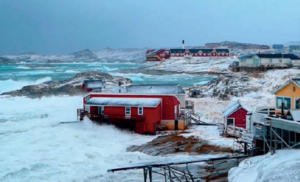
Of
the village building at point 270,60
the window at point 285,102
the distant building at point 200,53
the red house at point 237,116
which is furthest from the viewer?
the distant building at point 200,53

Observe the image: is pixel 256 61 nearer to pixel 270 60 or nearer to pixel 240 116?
pixel 270 60

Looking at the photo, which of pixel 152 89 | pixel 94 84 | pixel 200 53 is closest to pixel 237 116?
pixel 152 89

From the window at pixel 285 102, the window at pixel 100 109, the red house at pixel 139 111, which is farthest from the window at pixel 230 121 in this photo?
the window at pixel 100 109

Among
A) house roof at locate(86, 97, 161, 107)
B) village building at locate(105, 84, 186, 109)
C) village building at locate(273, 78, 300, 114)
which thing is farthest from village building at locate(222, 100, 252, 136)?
village building at locate(105, 84, 186, 109)

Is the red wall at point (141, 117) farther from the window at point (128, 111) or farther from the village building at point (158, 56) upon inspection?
the village building at point (158, 56)

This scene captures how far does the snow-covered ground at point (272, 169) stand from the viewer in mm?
12750

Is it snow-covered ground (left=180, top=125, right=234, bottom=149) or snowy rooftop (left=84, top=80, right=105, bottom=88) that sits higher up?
snowy rooftop (left=84, top=80, right=105, bottom=88)

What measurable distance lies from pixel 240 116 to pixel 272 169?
515 inches

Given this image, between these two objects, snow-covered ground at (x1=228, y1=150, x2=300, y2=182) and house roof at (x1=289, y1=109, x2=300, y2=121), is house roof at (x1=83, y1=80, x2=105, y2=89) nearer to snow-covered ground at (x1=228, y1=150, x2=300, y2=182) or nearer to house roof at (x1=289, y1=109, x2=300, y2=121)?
house roof at (x1=289, y1=109, x2=300, y2=121)

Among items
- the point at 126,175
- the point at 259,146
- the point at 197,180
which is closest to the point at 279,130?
the point at 259,146

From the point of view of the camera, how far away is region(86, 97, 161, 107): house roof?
30.4m

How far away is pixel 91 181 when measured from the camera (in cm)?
1816

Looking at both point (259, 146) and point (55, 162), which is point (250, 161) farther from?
point (55, 162)

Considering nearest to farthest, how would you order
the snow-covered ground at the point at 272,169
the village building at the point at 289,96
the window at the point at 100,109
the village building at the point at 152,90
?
the snow-covered ground at the point at 272,169
the village building at the point at 289,96
the window at the point at 100,109
the village building at the point at 152,90
